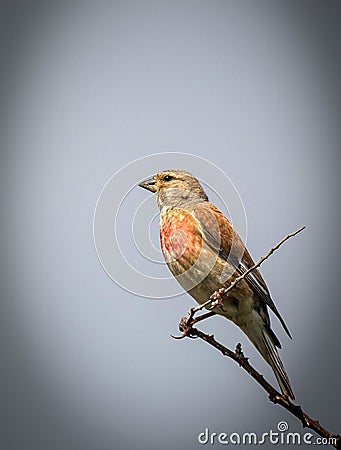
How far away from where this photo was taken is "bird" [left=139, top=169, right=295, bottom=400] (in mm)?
3955

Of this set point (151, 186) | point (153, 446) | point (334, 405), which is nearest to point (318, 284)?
point (334, 405)

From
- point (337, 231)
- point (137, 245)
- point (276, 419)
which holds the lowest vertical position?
point (276, 419)

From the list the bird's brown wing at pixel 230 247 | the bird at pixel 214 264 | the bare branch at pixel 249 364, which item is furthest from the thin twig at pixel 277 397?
the bird's brown wing at pixel 230 247

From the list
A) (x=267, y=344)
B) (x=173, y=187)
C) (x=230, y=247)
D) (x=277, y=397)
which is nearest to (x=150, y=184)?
(x=173, y=187)

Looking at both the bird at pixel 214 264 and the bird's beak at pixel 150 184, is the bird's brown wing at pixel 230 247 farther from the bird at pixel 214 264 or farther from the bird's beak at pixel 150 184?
the bird's beak at pixel 150 184

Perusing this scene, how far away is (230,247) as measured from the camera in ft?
13.3

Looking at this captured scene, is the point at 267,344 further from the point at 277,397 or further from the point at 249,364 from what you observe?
the point at 277,397

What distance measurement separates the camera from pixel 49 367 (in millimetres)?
9906

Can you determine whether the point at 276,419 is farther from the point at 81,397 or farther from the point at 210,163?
the point at 210,163

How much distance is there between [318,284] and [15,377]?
3.69 metres

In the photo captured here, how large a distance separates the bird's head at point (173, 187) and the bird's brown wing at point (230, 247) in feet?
0.43

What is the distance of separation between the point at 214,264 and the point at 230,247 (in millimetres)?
128

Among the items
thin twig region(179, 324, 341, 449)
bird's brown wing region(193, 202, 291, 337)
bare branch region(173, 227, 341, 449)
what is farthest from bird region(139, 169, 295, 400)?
thin twig region(179, 324, 341, 449)

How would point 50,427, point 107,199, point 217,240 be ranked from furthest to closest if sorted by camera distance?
point 50,427, point 217,240, point 107,199
